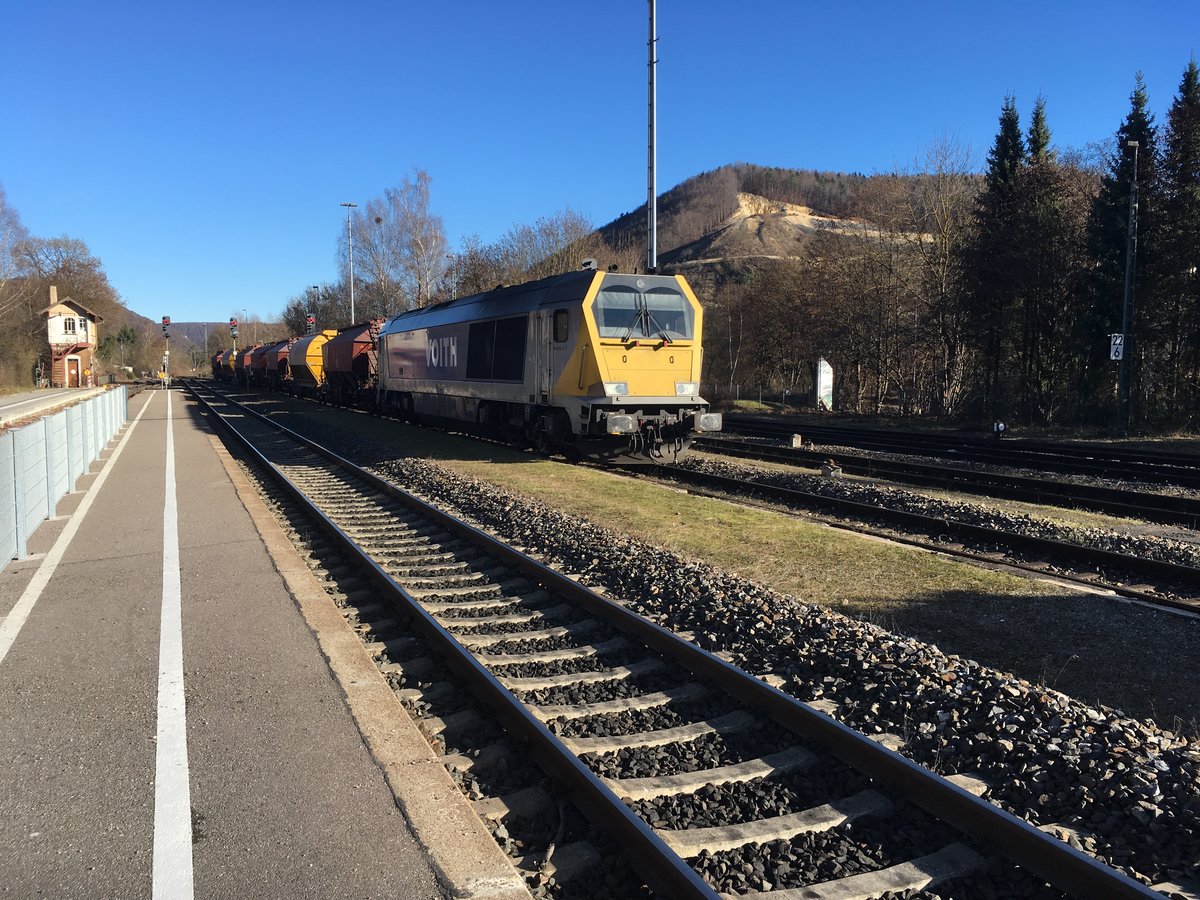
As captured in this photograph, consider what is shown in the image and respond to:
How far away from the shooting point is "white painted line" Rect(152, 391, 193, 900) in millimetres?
2979

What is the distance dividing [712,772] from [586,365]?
10521mm

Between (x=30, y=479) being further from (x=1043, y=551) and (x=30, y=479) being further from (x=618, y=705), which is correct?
(x=1043, y=551)

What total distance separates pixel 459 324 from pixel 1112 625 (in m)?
15.4

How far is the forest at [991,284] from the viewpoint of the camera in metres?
A: 26.8

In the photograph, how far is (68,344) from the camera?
197ft

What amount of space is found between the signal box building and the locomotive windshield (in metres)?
59.7

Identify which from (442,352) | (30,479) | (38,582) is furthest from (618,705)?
(442,352)

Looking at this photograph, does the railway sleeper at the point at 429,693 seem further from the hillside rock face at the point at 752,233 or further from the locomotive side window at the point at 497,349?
the hillside rock face at the point at 752,233

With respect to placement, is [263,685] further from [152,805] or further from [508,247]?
[508,247]

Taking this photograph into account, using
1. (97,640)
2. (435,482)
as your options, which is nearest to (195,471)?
(435,482)

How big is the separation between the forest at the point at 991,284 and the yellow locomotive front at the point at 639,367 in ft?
18.2

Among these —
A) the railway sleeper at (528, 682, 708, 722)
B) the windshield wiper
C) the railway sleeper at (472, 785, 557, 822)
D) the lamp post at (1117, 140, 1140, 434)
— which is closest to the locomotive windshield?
the windshield wiper

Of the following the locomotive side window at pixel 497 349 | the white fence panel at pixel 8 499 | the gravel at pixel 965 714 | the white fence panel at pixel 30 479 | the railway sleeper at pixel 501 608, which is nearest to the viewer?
the gravel at pixel 965 714

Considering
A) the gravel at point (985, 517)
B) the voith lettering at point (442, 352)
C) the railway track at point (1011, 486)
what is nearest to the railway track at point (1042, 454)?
the railway track at point (1011, 486)
